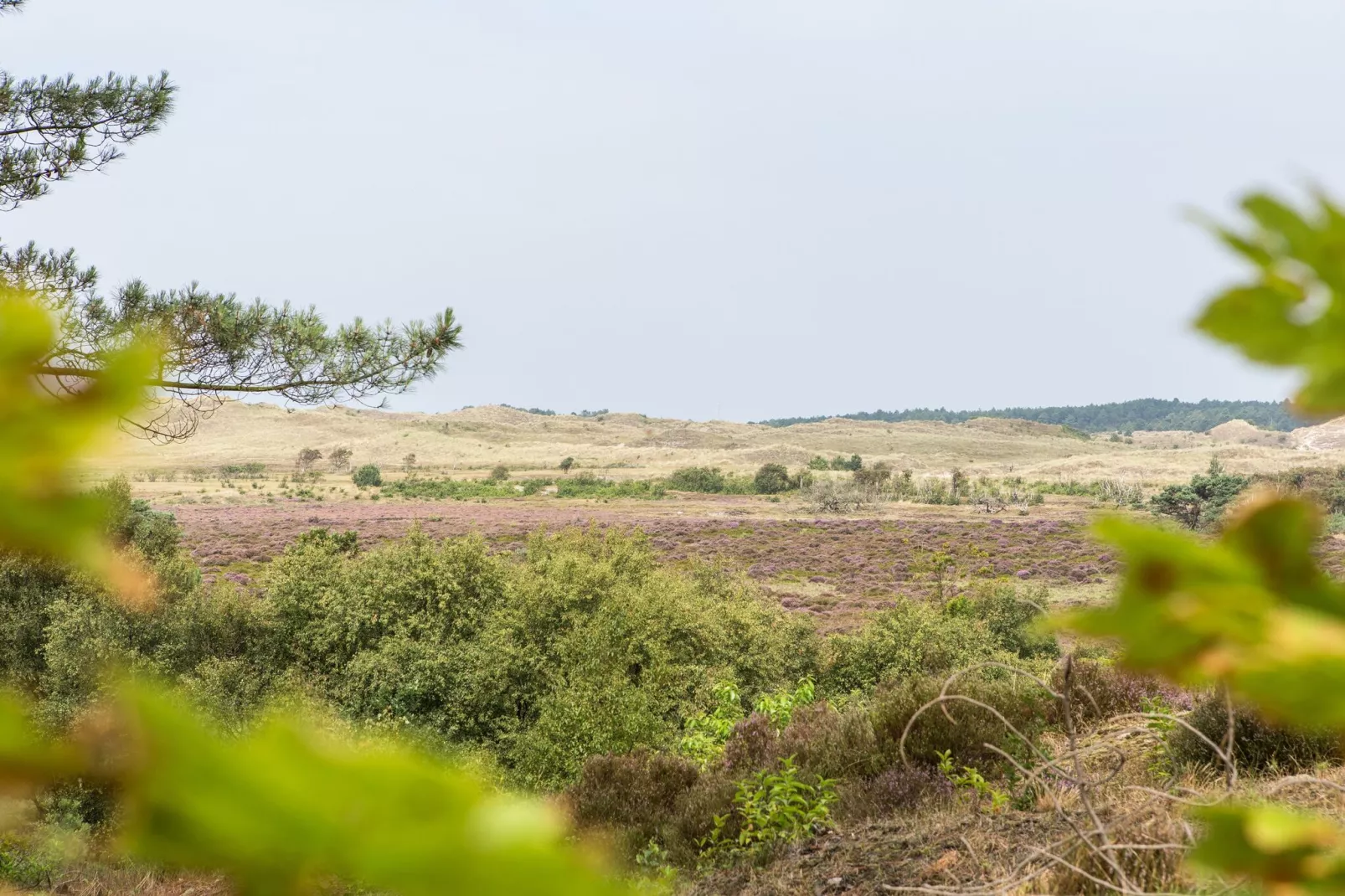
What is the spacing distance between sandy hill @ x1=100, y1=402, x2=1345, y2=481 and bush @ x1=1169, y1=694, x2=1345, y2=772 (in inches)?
2065

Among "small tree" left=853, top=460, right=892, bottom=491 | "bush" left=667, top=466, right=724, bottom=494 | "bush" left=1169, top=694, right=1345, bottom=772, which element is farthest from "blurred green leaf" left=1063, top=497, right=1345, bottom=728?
"bush" left=667, top=466, right=724, bottom=494

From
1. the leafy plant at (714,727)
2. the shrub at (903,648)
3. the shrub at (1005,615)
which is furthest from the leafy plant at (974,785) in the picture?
the shrub at (1005,615)

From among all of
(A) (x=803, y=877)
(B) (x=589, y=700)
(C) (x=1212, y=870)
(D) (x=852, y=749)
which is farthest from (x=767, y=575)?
(C) (x=1212, y=870)

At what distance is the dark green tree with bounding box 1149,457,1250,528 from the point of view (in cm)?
3250

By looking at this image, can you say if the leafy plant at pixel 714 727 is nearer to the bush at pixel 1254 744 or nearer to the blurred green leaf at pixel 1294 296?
the bush at pixel 1254 744

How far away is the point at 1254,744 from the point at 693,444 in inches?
2991

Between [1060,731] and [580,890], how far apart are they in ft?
21.5

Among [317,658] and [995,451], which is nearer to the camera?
[317,658]

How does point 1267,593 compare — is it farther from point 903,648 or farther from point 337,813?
point 903,648

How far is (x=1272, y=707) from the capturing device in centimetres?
27

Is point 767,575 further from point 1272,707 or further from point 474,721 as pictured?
point 1272,707

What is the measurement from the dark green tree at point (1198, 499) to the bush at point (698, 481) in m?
23.6

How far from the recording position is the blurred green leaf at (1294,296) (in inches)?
11.3

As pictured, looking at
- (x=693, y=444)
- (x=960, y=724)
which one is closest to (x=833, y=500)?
(x=960, y=724)
